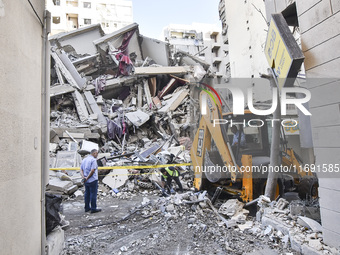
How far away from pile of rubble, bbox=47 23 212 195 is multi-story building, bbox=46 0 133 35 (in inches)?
953

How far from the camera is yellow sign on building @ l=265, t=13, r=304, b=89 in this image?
2881mm

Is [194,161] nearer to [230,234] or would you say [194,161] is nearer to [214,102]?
[214,102]

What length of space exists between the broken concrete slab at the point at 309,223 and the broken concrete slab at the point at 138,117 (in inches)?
387

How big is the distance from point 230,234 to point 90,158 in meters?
3.60

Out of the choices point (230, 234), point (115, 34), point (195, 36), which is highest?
point (195, 36)

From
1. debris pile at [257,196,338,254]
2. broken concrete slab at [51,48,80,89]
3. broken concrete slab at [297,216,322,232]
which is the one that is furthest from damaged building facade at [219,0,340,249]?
broken concrete slab at [51,48,80,89]

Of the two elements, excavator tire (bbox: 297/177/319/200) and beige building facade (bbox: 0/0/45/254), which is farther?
excavator tire (bbox: 297/177/319/200)

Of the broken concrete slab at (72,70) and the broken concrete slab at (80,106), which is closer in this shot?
the broken concrete slab at (80,106)

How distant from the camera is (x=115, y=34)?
16359 mm

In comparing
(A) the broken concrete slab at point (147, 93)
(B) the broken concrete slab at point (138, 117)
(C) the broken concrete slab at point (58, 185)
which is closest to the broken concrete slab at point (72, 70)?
(B) the broken concrete slab at point (138, 117)

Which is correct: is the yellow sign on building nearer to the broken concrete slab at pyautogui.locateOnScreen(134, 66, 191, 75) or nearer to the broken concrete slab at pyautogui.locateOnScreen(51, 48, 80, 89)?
the broken concrete slab at pyautogui.locateOnScreen(134, 66, 191, 75)

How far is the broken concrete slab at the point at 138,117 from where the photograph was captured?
41.8ft

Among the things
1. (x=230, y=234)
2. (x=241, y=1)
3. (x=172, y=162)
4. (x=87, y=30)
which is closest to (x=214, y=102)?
(x=230, y=234)

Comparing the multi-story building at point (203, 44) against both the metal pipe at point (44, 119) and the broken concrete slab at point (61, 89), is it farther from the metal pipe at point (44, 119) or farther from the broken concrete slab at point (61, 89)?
the metal pipe at point (44, 119)
